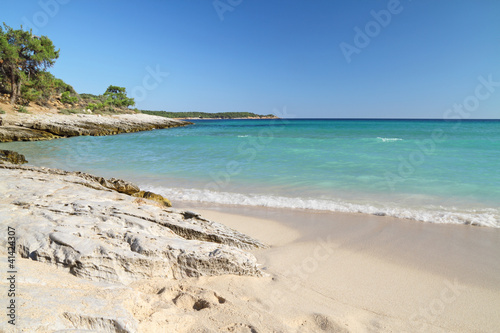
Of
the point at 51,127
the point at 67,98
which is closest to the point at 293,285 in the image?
the point at 51,127

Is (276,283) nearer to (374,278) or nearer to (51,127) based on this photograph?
(374,278)

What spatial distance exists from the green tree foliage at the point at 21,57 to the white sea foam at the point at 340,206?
3723cm

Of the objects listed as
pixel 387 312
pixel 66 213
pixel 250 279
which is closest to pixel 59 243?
pixel 66 213

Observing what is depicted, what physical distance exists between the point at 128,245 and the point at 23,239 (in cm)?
115

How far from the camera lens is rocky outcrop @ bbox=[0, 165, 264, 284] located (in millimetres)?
3014

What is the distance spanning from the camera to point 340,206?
7508mm

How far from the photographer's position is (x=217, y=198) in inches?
331

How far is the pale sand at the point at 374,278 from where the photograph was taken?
119 inches

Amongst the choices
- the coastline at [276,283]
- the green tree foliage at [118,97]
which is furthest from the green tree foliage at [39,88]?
the coastline at [276,283]

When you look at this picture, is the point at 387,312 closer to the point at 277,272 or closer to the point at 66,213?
the point at 277,272
